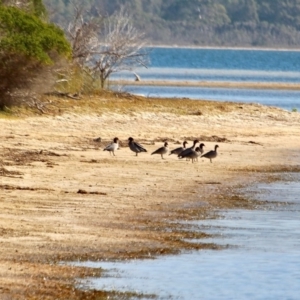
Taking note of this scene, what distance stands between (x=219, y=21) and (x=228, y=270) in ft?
461

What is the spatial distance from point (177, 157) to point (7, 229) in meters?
9.61

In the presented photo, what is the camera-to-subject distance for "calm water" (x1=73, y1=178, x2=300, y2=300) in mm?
10617

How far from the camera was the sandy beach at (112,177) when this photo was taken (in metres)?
11.8

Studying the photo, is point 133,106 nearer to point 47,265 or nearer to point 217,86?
point 47,265

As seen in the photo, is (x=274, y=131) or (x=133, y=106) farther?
(x=133, y=106)

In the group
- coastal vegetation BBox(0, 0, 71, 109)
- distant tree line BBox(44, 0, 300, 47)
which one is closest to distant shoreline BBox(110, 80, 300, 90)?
coastal vegetation BBox(0, 0, 71, 109)

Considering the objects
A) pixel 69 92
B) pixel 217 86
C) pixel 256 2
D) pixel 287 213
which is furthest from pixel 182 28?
pixel 287 213

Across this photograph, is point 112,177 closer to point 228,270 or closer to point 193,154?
point 193,154

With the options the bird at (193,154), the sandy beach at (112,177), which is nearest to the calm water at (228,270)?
the sandy beach at (112,177)

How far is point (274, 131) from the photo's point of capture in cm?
2762

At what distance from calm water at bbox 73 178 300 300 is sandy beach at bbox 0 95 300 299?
1.09 feet

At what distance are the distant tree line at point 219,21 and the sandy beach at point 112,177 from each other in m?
114

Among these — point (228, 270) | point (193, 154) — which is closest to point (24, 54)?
point (193, 154)

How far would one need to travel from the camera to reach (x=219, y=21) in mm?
150625
